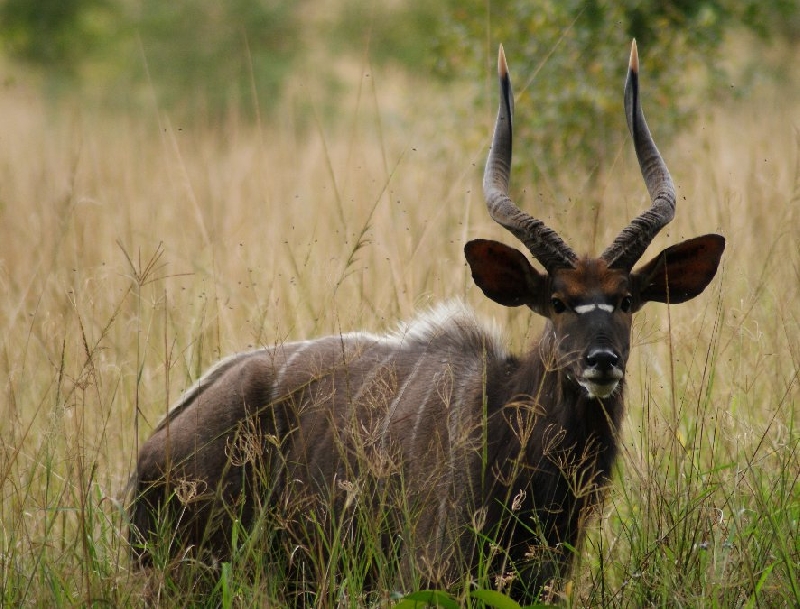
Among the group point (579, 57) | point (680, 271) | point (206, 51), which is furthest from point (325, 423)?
point (206, 51)

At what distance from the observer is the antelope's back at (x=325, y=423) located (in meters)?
3.93

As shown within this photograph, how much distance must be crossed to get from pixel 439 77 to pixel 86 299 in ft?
17.1

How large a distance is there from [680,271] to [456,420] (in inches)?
39.0

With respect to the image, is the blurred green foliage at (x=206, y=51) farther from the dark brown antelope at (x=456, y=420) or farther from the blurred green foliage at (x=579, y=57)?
the dark brown antelope at (x=456, y=420)

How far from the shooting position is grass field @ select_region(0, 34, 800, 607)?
3.52 metres

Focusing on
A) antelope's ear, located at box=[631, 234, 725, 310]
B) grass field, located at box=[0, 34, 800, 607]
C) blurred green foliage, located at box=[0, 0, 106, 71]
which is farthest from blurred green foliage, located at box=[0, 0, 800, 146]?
blurred green foliage, located at box=[0, 0, 106, 71]

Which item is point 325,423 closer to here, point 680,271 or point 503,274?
point 503,274

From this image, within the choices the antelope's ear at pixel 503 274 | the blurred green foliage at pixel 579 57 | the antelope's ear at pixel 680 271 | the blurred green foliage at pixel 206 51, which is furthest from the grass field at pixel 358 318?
the blurred green foliage at pixel 206 51

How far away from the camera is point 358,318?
5004 millimetres

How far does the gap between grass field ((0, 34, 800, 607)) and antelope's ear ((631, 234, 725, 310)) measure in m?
0.13

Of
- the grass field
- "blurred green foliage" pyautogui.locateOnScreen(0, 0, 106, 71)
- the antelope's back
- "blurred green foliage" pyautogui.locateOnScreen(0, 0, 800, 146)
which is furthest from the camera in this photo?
"blurred green foliage" pyautogui.locateOnScreen(0, 0, 106, 71)

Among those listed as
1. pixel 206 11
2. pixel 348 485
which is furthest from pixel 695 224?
pixel 206 11

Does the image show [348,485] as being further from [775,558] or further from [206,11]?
[206,11]

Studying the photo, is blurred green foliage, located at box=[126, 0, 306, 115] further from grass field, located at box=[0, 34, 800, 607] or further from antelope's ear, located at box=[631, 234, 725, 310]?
antelope's ear, located at box=[631, 234, 725, 310]
